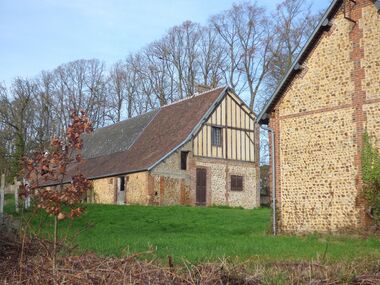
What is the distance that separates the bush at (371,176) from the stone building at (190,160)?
14.1 meters

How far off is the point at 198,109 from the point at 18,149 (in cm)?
1210

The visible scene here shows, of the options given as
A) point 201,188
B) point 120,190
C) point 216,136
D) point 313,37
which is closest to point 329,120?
point 313,37

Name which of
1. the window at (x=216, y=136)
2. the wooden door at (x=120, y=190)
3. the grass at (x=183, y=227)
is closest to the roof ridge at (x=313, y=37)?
the grass at (x=183, y=227)

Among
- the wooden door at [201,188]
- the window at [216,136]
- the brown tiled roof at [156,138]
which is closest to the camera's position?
the brown tiled roof at [156,138]

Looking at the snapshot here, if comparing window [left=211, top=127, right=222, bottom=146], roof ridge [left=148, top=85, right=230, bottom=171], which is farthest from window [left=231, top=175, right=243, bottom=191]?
roof ridge [left=148, top=85, right=230, bottom=171]

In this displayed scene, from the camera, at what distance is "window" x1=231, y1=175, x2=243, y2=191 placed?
30.3 m

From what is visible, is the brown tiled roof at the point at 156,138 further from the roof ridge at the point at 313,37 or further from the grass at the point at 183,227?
the roof ridge at the point at 313,37

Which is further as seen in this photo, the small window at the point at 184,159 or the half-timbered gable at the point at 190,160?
the small window at the point at 184,159

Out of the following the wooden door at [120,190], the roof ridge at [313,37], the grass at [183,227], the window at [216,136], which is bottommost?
the grass at [183,227]

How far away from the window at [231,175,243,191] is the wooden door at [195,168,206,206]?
83.0 inches

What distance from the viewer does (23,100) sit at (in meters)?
39.2

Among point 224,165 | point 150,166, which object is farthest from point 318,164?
point 224,165

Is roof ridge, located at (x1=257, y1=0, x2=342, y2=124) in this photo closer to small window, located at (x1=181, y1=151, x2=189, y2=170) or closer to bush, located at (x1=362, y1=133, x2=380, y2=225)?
bush, located at (x1=362, y1=133, x2=380, y2=225)

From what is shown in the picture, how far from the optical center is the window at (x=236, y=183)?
30.3m
